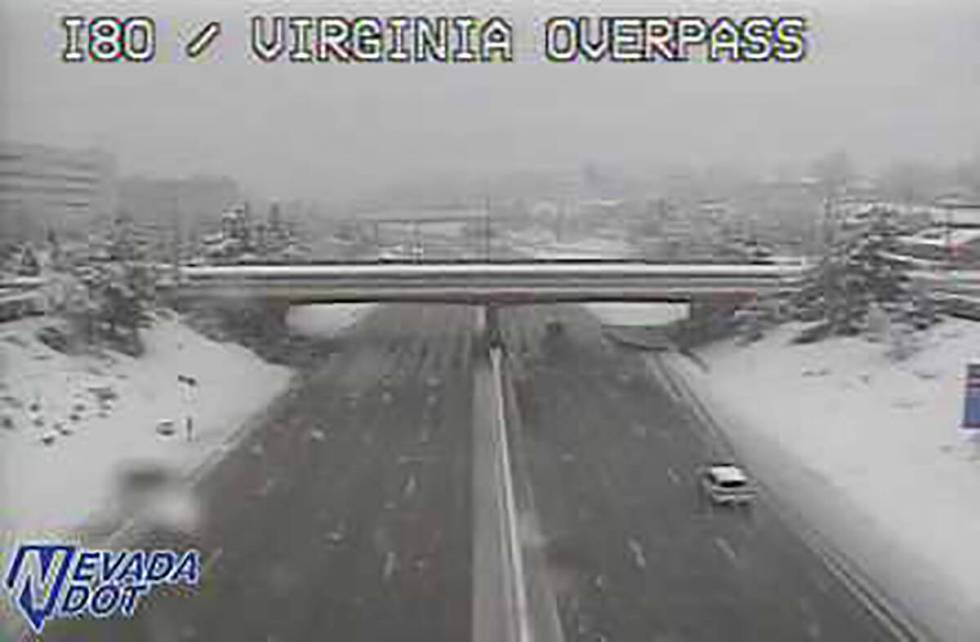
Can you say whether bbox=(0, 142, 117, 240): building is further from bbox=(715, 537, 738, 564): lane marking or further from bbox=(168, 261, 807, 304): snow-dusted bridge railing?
bbox=(715, 537, 738, 564): lane marking

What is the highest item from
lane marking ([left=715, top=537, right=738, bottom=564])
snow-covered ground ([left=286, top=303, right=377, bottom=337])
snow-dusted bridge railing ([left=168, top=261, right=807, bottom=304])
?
snow-dusted bridge railing ([left=168, top=261, right=807, bottom=304])

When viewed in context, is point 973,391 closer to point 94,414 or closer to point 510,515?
point 510,515

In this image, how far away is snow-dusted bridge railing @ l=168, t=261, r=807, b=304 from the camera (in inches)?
316

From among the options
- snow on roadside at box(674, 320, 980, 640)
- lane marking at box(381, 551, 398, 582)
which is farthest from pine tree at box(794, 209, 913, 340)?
lane marking at box(381, 551, 398, 582)

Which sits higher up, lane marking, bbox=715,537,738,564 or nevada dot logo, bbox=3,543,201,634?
nevada dot logo, bbox=3,543,201,634

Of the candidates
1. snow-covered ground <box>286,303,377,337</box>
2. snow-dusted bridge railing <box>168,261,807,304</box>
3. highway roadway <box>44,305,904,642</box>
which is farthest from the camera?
snow-covered ground <box>286,303,377,337</box>

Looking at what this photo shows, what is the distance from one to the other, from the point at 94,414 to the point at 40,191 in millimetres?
1813

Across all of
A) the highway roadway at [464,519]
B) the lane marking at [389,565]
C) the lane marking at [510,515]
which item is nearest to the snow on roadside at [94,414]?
the highway roadway at [464,519]

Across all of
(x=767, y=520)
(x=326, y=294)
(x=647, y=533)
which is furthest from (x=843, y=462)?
(x=326, y=294)

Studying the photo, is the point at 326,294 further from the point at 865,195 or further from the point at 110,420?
the point at 865,195

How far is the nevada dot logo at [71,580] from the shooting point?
12.4 ft

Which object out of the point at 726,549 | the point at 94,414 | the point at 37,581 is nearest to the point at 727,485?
the point at 726,549

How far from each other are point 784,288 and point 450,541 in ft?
17.6

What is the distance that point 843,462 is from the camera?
7293 mm
